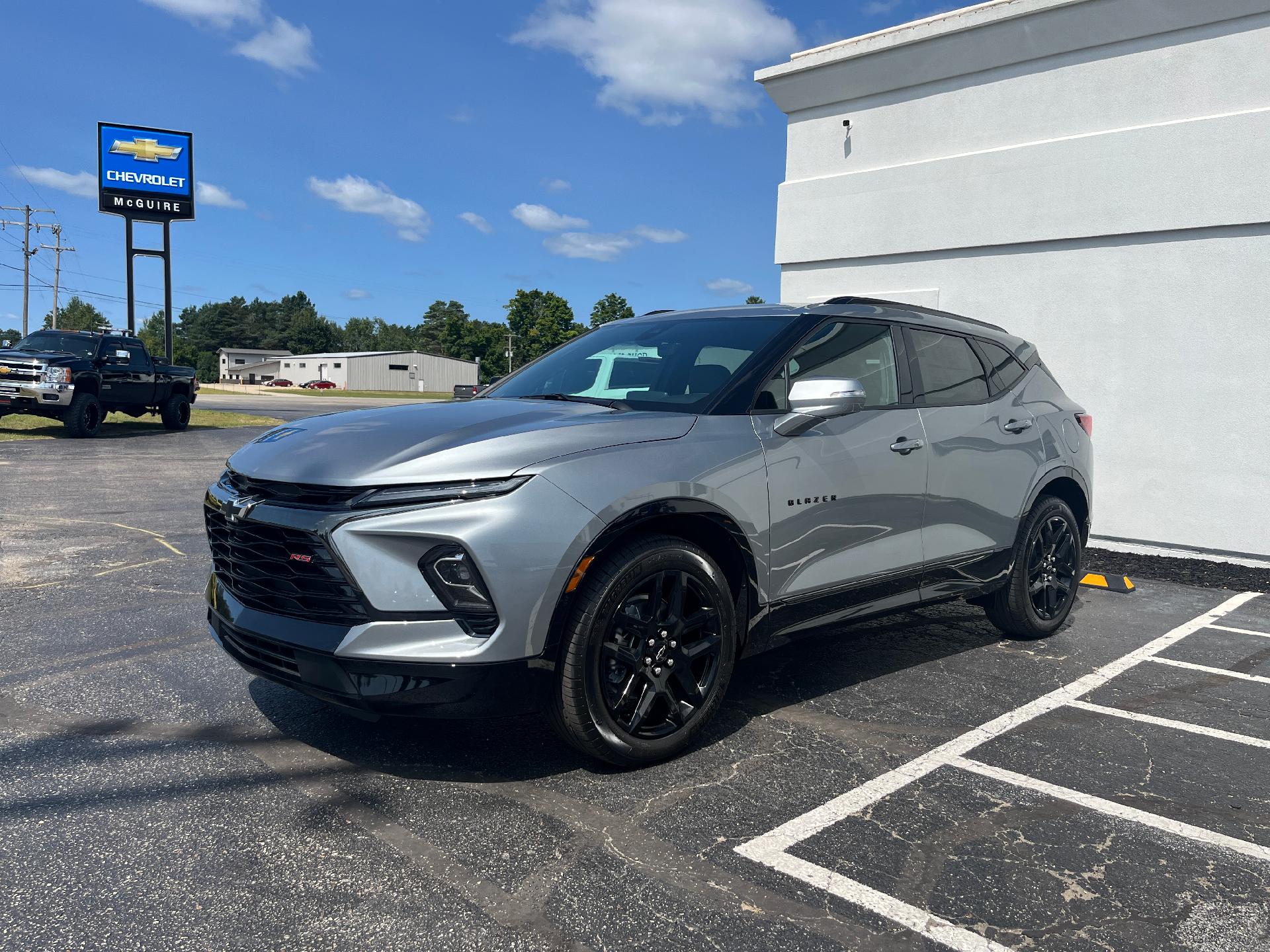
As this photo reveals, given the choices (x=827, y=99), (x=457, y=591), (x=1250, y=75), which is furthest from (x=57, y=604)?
(x=1250, y=75)

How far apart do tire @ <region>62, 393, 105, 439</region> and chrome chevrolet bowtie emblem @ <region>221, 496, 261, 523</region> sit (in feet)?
55.2

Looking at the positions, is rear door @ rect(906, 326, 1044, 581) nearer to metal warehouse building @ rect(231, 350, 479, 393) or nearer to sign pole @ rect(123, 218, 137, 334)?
sign pole @ rect(123, 218, 137, 334)

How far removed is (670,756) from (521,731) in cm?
66

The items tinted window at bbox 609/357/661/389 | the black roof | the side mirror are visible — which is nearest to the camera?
the side mirror

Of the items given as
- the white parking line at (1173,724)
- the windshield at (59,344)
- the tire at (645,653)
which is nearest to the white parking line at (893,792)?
the white parking line at (1173,724)

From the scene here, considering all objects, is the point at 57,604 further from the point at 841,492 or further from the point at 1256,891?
the point at 1256,891

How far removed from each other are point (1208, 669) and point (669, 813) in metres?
3.51

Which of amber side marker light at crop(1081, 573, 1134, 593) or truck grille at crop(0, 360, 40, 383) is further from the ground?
truck grille at crop(0, 360, 40, 383)

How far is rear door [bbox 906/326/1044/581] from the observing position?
4.61m

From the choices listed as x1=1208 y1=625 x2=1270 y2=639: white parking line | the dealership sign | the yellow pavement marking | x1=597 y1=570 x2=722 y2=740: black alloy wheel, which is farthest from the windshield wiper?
the dealership sign

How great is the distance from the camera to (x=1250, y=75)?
7949mm

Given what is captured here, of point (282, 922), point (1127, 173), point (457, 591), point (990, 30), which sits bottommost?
point (282, 922)

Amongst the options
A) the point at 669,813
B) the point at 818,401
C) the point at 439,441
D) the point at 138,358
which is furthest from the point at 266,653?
the point at 138,358

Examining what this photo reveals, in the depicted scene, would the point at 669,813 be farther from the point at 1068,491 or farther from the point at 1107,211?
the point at 1107,211
